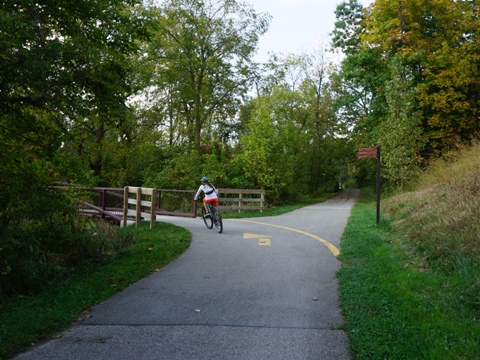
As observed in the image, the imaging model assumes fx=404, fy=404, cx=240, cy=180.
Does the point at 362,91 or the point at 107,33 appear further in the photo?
the point at 362,91

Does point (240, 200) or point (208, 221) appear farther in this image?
point (240, 200)

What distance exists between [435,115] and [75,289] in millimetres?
26391

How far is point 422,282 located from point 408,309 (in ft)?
3.90

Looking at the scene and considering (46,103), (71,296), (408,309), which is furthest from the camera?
(46,103)

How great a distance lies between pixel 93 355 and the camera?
358 centimetres

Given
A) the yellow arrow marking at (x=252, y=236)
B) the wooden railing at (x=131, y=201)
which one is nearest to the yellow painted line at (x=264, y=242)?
the yellow arrow marking at (x=252, y=236)

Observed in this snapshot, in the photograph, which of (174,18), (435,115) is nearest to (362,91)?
(435,115)

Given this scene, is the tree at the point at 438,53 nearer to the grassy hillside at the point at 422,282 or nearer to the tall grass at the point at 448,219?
the tall grass at the point at 448,219

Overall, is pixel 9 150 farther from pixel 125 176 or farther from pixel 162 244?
pixel 125 176

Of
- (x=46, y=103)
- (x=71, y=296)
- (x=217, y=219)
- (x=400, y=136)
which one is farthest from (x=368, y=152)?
(x=400, y=136)

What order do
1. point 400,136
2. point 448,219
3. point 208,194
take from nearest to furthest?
point 448,219
point 208,194
point 400,136

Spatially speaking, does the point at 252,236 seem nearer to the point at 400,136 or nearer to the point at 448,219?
the point at 448,219

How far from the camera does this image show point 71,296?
5.31m

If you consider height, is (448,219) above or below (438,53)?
below
